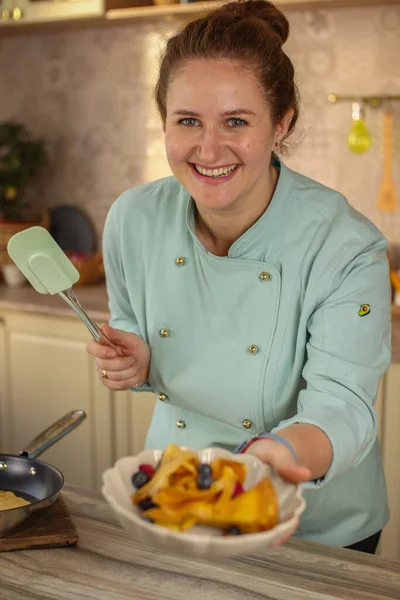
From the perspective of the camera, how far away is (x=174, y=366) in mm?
1478

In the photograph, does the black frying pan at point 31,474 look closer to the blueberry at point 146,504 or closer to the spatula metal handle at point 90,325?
the spatula metal handle at point 90,325

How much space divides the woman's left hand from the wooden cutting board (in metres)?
0.36

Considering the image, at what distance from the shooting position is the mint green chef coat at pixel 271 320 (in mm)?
1260

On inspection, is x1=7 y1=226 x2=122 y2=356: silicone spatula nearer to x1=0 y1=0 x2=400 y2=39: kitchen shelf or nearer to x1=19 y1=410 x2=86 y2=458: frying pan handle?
x1=19 y1=410 x2=86 y2=458: frying pan handle

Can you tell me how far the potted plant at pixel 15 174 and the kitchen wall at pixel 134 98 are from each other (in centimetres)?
14

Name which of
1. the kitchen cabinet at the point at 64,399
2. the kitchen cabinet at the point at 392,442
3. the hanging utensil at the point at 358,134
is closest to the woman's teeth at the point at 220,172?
the kitchen cabinet at the point at 392,442

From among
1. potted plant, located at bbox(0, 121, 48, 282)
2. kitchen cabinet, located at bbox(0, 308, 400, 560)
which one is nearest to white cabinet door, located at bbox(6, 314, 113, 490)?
kitchen cabinet, located at bbox(0, 308, 400, 560)

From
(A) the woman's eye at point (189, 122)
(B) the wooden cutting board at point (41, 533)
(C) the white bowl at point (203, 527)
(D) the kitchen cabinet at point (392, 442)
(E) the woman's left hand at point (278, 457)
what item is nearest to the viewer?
(C) the white bowl at point (203, 527)

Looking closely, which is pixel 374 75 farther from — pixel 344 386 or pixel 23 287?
pixel 344 386

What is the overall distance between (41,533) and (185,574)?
23 cm

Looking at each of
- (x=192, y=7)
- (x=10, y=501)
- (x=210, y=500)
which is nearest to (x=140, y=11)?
(x=192, y=7)

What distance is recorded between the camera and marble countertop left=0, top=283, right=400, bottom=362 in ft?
8.48

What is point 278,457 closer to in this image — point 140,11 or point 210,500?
point 210,500

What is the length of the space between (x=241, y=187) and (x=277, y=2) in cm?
144
